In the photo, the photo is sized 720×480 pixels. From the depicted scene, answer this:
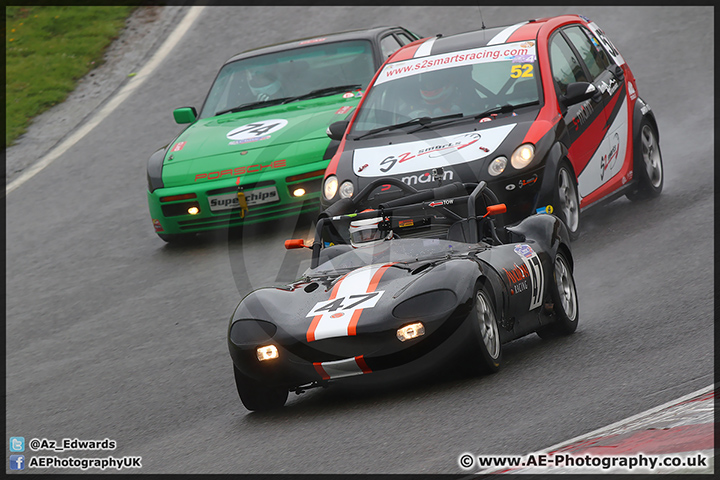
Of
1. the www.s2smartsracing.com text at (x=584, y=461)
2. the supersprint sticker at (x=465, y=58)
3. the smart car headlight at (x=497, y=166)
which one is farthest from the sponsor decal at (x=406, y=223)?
the supersprint sticker at (x=465, y=58)

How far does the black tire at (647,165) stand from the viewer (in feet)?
34.1

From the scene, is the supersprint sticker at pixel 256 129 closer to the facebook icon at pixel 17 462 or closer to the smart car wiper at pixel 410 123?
the smart car wiper at pixel 410 123

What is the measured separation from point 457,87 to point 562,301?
3.04 m

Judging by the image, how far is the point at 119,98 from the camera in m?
17.0

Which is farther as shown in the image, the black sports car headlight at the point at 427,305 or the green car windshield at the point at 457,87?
the green car windshield at the point at 457,87

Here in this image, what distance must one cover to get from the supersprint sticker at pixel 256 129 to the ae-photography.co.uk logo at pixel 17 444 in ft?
17.1

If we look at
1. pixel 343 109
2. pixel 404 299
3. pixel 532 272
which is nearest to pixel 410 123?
pixel 343 109

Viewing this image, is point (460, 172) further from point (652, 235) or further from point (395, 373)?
point (395, 373)

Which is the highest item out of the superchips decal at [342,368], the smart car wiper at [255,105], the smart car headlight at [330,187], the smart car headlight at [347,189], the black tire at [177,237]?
the superchips decal at [342,368]

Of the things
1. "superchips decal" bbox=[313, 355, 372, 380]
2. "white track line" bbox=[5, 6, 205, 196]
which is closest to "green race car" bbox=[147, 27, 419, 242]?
"white track line" bbox=[5, 6, 205, 196]

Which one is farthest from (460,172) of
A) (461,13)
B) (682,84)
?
(461,13)

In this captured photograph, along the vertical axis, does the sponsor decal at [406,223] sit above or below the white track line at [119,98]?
above

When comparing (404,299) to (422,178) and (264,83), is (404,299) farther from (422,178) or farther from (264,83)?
(264,83)

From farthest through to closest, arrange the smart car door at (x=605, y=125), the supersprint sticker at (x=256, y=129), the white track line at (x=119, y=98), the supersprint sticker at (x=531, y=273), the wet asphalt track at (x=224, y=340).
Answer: the white track line at (x=119, y=98) < the supersprint sticker at (x=256, y=129) < the smart car door at (x=605, y=125) < the supersprint sticker at (x=531, y=273) < the wet asphalt track at (x=224, y=340)
